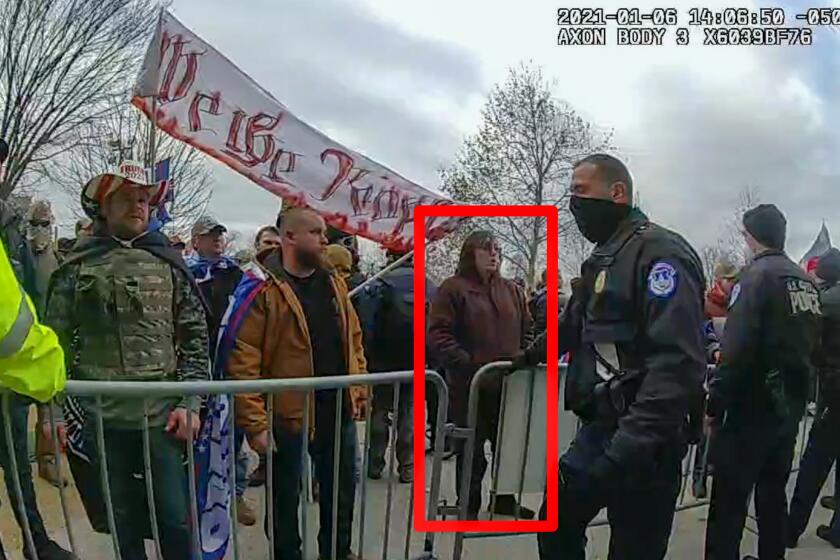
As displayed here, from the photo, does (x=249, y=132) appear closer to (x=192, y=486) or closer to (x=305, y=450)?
(x=305, y=450)

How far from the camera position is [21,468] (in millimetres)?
2852

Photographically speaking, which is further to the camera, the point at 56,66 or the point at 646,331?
the point at 56,66

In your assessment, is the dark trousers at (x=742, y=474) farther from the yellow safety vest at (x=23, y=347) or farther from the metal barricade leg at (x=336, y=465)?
the yellow safety vest at (x=23, y=347)

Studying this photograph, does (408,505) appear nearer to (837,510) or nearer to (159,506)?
(159,506)

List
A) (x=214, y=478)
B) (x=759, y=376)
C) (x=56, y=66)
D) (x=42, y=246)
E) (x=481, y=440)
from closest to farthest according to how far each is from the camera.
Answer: (x=214, y=478), (x=759, y=376), (x=481, y=440), (x=42, y=246), (x=56, y=66)

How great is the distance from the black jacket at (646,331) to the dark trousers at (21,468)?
1560mm

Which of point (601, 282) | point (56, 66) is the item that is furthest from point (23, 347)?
point (56, 66)

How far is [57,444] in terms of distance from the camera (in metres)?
2.56

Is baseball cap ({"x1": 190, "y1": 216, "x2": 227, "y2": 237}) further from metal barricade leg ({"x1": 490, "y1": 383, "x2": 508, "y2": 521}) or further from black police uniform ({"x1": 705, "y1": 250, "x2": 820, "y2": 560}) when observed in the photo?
black police uniform ({"x1": 705, "y1": 250, "x2": 820, "y2": 560})

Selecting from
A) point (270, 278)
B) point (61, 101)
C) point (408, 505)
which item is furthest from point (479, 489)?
point (61, 101)

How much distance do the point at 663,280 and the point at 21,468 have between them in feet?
6.99

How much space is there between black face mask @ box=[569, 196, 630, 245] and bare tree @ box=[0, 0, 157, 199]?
32.1ft

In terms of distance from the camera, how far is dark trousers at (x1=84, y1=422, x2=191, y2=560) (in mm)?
2543

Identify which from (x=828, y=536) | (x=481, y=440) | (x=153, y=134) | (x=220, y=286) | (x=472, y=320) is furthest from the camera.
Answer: (x=220, y=286)
